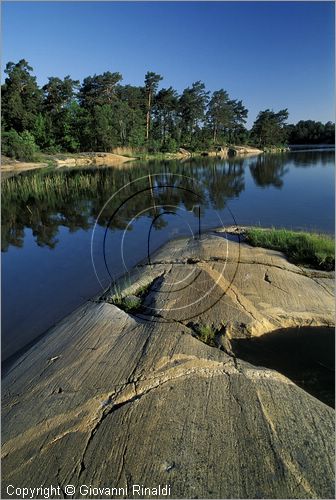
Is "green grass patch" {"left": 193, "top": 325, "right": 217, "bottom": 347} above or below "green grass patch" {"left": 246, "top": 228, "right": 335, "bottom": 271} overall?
below

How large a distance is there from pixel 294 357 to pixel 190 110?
266ft

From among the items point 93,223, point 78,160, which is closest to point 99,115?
point 78,160

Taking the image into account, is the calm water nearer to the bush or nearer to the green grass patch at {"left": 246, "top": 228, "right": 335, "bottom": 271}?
the green grass patch at {"left": 246, "top": 228, "right": 335, "bottom": 271}

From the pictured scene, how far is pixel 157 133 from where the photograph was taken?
252 feet

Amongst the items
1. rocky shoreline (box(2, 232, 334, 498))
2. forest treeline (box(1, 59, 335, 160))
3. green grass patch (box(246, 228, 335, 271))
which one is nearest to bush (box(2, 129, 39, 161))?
forest treeline (box(1, 59, 335, 160))

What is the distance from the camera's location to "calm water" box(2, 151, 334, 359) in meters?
8.59

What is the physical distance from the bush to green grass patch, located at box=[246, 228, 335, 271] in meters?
44.1

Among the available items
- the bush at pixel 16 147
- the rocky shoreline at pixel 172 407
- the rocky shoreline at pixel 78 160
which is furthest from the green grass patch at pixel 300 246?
the bush at pixel 16 147

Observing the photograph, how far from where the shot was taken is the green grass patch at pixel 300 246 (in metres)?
8.38

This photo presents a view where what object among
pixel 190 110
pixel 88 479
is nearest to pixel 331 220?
pixel 88 479

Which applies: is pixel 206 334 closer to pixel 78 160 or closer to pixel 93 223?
pixel 93 223

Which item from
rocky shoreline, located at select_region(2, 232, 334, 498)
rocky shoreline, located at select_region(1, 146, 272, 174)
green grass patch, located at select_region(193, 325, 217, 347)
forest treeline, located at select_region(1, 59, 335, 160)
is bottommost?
rocky shoreline, located at select_region(2, 232, 334, 498)

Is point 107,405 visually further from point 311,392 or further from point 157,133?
point 157,133

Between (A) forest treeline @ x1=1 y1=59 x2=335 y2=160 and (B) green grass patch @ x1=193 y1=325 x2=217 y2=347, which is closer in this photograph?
(B) green grass patch @ x1=193 y1=325 x2=217 y2=347
